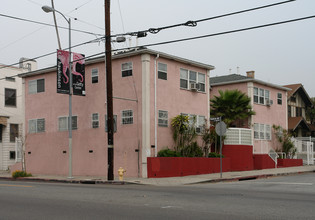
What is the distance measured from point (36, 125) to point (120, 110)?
26.3ft

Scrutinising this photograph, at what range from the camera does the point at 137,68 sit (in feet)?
82.4

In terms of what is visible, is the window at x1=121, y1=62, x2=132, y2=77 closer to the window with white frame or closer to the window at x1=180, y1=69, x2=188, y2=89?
the window at x1=180, y1=69, x2=188, y2=89

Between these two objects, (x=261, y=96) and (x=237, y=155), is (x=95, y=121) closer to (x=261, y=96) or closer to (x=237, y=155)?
(x=237, y=155)

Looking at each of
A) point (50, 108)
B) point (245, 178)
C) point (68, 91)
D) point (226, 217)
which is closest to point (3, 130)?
point (50, 108)

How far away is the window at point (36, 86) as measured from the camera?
100ft

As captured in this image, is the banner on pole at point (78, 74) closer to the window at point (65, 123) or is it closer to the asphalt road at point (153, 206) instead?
the window at point (65, 123)

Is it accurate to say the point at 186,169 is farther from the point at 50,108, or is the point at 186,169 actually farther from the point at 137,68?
the point at 50,108

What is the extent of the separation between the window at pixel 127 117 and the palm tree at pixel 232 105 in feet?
28.4

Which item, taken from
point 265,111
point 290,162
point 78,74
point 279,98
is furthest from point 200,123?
point 279,98

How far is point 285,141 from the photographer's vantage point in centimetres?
3500

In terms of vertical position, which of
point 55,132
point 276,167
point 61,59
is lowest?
point 276,167

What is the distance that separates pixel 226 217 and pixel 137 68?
55.7ft

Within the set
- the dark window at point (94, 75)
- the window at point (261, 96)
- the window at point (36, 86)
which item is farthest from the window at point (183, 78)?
the window at point (36, 86)

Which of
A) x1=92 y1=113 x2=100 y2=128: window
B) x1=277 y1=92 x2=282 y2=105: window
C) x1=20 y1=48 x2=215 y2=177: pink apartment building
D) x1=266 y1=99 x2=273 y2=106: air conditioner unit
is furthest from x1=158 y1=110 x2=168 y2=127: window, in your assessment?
x1=277 y1=92 x2=282 y2=105: window
